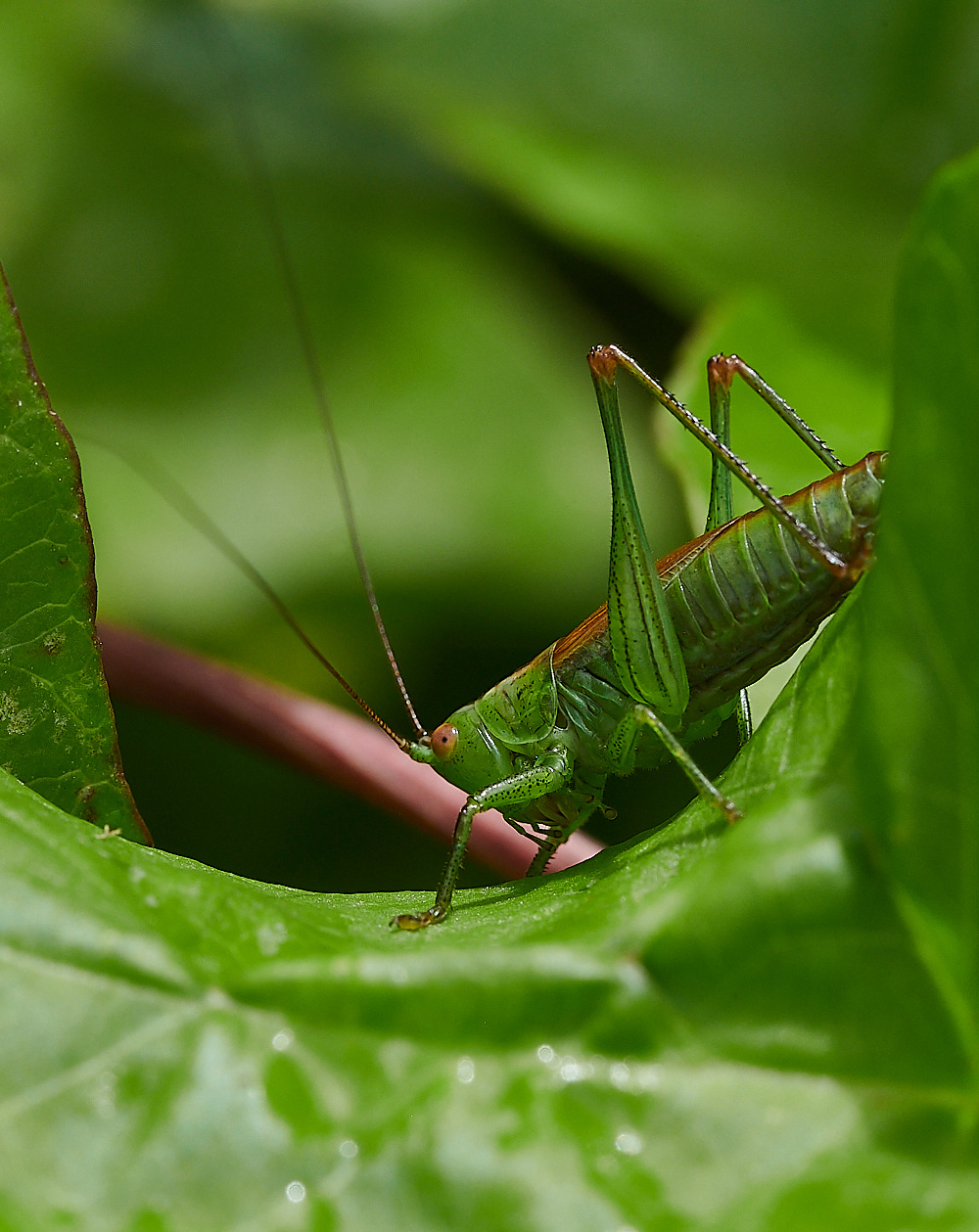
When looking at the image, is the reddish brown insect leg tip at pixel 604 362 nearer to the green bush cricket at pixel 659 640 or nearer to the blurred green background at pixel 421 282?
the green bush cricket at pixel 659 640

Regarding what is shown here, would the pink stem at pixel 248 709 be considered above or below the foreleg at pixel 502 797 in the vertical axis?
above

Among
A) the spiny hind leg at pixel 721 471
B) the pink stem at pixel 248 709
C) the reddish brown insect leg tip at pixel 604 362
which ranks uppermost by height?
the reddish brown insect leg tip at pixel 604 362

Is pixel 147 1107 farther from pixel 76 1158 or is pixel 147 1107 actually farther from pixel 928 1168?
pixel 928 1168

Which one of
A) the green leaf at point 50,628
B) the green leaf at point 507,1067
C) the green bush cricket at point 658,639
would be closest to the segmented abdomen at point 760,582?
the green bush cricket at point 658,639

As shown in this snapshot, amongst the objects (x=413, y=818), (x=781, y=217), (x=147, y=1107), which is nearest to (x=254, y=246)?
(x=781, y=217)

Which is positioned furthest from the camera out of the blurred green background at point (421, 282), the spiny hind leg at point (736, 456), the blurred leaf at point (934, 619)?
the blurred green background at point (421, 282)
